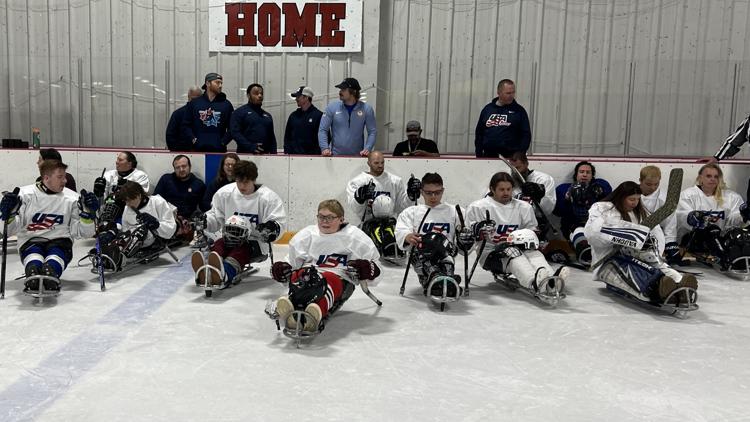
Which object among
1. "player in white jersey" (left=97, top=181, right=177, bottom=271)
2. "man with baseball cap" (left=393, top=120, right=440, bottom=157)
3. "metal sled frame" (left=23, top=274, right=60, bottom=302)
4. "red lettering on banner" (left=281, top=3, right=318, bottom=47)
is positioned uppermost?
"red lettering on banner" (left=281, top=3, right=318, bottom=47)

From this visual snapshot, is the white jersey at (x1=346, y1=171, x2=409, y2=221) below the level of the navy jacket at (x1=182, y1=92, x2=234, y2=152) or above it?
below

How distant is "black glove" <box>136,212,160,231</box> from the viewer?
4422 millimetres

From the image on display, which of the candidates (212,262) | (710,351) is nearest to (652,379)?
(710,351)

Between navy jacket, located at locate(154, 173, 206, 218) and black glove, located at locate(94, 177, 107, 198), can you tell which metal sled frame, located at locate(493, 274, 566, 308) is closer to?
navy jacket, located at locate(154, 173, 206, 218)

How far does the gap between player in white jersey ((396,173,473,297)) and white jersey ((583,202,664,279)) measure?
84 cm

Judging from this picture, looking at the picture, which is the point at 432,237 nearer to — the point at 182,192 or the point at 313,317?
the point at 313,317

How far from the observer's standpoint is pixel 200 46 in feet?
25.9

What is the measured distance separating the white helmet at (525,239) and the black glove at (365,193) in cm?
152

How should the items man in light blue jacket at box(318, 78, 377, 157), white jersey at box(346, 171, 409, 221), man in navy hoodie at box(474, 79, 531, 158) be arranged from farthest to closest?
man in light blue jacket at box(318, 78, 377, 157), man in navy hoodie at box(474, 79, 531, 158), white jersey at box(346, 171, 409, 221)

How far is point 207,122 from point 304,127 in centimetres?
94

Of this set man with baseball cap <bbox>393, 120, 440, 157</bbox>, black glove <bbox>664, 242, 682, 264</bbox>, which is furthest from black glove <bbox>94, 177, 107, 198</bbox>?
black glove <bbox>664, 242, 682, 264</bbox>

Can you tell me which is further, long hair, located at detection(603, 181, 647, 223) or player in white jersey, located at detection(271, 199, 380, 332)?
long hair, located at detection(603, 181, 647, 223)

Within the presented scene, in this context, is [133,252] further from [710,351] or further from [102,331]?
[710,351]

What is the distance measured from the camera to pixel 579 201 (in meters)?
5.15
